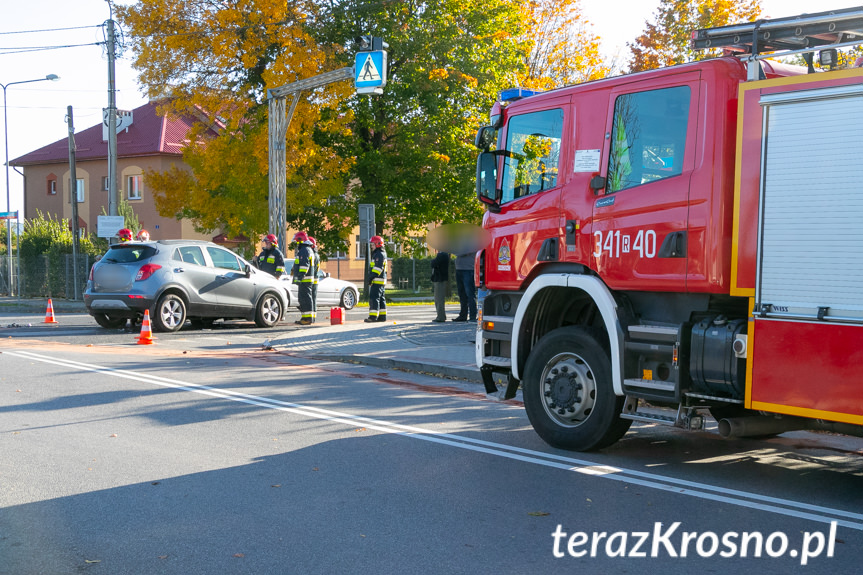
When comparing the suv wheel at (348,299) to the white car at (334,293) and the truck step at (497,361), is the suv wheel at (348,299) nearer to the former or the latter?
the white car at (334,293)

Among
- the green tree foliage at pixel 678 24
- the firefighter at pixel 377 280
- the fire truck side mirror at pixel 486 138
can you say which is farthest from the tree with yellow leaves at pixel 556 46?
the fire truck side mirror at pixel 486 138

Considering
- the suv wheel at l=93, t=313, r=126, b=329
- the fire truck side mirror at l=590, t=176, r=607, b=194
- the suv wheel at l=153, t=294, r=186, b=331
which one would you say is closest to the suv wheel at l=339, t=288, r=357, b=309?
the suv wheel at l=93, t=313, r=126, b=329

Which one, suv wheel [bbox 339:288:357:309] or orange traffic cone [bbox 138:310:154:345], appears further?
suv wheel [bbox 339:288:357:309]

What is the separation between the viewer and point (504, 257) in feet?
26.0

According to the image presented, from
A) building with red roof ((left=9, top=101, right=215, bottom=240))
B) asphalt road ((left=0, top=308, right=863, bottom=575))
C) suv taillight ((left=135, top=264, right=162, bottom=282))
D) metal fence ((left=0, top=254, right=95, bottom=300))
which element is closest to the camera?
asphalt road ((left=0, top=308, right=863, bottom=575))

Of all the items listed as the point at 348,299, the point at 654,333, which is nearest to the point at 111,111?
the point at 348,299

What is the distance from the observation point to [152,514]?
17.7ft

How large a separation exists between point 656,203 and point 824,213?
1283mm

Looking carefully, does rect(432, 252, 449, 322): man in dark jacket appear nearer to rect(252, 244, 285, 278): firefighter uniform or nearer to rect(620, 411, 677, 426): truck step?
rect(252, 244, 285, 278): firefighter uniform

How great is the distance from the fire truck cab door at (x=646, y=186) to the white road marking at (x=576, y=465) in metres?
1.35

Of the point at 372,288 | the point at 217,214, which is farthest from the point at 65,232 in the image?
the point at 372,288

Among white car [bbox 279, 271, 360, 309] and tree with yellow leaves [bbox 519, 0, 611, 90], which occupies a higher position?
tree with yellow leaves [bbox 519, 0, 611, 90]

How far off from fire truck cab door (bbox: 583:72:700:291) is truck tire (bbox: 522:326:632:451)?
58 cm

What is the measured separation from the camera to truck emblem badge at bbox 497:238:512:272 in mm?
7895
